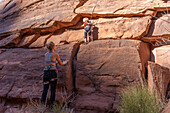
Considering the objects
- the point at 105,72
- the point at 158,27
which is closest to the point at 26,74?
the point at 105,72

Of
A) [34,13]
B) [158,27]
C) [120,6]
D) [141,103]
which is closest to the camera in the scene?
[141,103]

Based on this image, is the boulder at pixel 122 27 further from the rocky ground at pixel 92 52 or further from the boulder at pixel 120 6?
the boulder at pixel 120 6

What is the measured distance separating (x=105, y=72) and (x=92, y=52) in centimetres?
87

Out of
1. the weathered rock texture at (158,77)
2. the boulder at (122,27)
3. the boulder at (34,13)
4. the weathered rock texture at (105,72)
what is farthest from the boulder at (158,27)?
the boulder at (34,13)

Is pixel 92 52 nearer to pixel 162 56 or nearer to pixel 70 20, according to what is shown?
pixel 70 20

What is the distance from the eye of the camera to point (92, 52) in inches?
214

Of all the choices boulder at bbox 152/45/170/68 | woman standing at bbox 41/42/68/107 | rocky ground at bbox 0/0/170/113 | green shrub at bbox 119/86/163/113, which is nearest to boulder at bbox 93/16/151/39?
rocky ground at bbox 0/0/170/113

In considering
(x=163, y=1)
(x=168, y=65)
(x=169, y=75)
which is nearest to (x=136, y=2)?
(x=163, y=1)

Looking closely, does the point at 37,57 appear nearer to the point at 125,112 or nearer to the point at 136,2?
the point at 125,112

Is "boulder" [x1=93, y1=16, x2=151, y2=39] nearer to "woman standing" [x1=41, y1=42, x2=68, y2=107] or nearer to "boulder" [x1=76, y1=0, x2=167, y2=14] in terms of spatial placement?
"boulder" [x1=76, y1=0, x2=167, y2=14]

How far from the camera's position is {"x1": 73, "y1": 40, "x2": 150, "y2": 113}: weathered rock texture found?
15.4ft

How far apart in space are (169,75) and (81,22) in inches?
161

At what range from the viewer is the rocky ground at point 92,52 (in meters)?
4.80

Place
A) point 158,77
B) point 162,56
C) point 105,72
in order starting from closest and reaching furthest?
point 158,77 → point 105,72 → point 162,56
